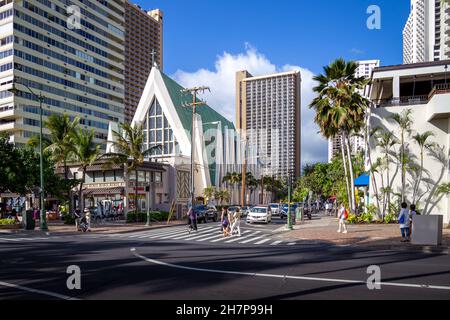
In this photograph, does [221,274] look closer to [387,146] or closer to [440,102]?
[440,102]

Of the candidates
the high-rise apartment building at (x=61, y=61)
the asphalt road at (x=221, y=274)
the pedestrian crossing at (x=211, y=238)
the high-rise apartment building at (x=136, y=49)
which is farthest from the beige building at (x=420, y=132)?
the high-rise apartment building at (x=136, y=49)

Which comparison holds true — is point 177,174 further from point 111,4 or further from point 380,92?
point 111,4

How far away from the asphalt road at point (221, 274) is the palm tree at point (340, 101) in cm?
1492

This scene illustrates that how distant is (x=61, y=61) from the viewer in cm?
8369

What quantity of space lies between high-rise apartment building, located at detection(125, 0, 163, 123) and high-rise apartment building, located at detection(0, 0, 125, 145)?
43.3 meters

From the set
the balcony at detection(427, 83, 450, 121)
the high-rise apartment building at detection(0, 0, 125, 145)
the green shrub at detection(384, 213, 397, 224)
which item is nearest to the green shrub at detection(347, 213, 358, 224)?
the green shrub at detection(384, 213, 397, 224)

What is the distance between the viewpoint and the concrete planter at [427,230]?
53.9ft

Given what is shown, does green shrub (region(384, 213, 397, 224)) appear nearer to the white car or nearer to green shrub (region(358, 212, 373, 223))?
green shrub (region(358, 212, 373, 223))

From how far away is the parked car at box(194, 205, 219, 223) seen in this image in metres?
36.9

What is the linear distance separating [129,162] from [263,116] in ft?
350

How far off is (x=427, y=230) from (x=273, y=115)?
125018 mm

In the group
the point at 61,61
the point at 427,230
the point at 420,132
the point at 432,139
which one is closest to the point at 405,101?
the point at 420,132
